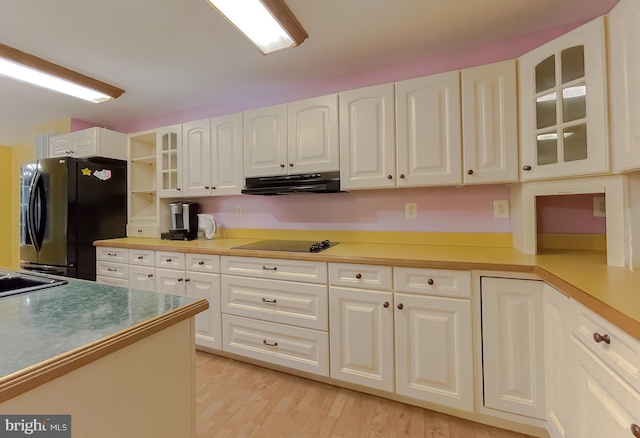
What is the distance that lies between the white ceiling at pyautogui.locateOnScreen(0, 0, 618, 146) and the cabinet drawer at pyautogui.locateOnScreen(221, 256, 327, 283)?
149cm

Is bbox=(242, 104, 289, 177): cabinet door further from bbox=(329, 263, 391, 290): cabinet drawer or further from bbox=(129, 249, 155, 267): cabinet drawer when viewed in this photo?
bbox=(129, 249, 155, 267): cabinet drawer

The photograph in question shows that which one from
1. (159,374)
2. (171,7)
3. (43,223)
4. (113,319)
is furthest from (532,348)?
(43,223)

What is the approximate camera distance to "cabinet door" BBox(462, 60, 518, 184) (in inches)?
63.5

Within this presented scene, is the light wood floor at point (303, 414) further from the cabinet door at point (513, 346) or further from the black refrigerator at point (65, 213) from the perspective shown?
the black refrigerator at point (65, 213)

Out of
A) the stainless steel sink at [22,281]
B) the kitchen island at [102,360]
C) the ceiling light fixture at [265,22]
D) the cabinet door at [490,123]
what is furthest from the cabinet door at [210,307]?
the cabinet door at [490,123]

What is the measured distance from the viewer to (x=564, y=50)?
138cm

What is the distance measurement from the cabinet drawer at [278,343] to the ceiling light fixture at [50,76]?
2202 mm

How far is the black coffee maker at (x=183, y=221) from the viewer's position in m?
2.70

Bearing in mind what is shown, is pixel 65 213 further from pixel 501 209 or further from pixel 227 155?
pixel 501 209

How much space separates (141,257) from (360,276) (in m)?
2.00

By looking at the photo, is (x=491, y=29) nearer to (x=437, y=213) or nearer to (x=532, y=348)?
(x=437, y=213)

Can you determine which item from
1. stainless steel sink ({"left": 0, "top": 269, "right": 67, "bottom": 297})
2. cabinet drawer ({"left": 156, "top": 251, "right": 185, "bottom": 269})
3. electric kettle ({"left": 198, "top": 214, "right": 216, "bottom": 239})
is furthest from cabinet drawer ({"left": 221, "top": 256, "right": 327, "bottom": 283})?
stainless steel sink ({"left": 0, "top": 269, "right": 67, "bottom": 297})

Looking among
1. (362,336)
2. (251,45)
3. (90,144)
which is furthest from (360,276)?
(90,144)

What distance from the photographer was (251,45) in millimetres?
1893
